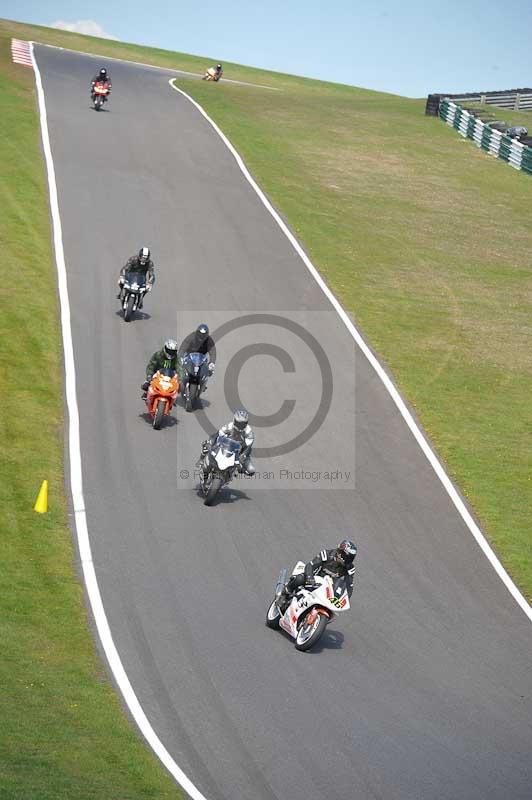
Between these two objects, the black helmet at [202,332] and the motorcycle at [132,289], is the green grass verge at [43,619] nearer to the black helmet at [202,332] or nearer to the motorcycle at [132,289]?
the motorcycle at [132,289]

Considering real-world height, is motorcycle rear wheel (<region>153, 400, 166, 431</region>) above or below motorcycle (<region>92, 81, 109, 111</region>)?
below

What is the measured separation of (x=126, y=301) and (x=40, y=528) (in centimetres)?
1214

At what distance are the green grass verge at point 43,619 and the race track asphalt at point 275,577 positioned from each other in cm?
60

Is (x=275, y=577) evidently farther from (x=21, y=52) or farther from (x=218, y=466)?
(x=21, y=52)

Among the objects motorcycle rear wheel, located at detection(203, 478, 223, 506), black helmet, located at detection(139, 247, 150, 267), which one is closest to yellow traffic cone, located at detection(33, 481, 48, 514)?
motorcycle rear wheel, located at detection(203, 478, 223, 506)

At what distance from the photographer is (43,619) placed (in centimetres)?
1700

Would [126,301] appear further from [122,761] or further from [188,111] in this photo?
[188,111]

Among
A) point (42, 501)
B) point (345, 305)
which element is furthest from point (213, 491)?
point (345, 305)

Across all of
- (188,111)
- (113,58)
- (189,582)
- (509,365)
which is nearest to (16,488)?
(189,582)

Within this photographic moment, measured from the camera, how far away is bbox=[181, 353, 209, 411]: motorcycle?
2623 cm

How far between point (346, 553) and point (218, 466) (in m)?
5.43

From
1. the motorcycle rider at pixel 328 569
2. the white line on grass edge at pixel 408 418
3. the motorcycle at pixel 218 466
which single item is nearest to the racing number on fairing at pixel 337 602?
the motorcycle rider at pixel 328 569

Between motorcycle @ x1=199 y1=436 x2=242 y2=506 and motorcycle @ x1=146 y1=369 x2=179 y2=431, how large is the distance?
117 inches

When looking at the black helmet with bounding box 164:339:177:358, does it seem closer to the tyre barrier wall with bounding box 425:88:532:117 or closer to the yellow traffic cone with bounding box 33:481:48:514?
the yellow traffic cone with bounding box 33:481:48:514
